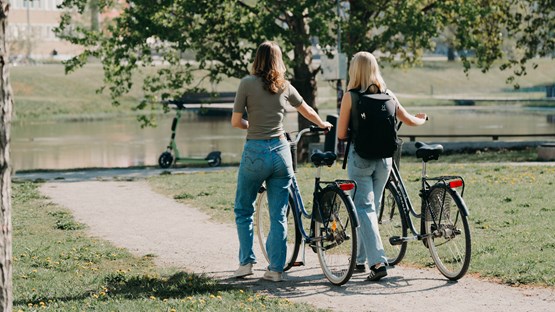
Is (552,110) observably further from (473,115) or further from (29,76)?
(29,76)

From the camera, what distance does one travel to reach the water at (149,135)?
3347 centimetres

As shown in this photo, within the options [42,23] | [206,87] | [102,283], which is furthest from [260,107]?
[42,23]

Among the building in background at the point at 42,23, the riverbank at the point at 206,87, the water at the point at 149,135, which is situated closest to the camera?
the water at the point at 149,135

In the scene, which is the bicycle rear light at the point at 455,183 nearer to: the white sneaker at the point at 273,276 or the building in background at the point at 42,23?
the white sneaker at the point at 273,276

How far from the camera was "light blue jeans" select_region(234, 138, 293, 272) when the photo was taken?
26.0 feet

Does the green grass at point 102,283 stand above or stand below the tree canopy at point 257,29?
below

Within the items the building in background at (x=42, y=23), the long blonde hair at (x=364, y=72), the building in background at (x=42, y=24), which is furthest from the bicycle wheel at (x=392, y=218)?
the building in background at (x=42, y=23)

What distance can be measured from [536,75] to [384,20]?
6794cm

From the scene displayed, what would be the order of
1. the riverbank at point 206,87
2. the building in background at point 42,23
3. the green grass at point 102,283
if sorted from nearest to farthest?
the green grass at point 102,283 < the riverbank at point 206,87 < the building in background at point 42,23

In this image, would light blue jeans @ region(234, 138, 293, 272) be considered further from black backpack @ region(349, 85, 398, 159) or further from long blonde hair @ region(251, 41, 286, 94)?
black backpack @ region(349, 85, 398, 159)

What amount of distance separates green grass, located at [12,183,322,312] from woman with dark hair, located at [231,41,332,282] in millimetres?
662

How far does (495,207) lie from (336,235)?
5.05m

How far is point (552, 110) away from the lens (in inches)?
2382

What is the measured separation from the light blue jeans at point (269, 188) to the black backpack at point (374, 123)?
0.60 metres
